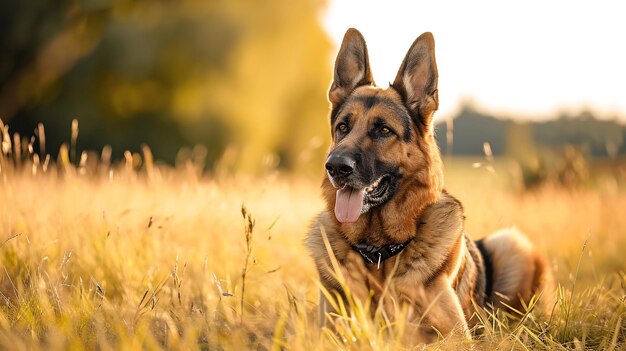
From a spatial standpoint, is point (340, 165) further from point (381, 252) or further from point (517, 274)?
point (517, 274)

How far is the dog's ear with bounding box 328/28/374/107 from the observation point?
4.65 m

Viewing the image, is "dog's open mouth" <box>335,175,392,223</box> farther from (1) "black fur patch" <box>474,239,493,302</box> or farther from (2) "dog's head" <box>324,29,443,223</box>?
(1) "black fur patch" <box>474,239,493,302</box>

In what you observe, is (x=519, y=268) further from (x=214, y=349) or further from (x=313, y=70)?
(x=313, y=70)

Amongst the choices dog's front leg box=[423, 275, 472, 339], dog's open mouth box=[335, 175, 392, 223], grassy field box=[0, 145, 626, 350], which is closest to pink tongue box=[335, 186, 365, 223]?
dog's open mouth box=[335, 175, 392, 223]

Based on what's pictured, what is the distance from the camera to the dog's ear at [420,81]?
4.34m

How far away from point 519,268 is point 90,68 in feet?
41.5

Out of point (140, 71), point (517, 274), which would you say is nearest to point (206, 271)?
point (517, 274)

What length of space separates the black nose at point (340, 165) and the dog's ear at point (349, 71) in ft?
3.09

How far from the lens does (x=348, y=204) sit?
4.11m

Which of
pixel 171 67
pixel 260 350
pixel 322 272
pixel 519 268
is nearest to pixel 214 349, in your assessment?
pixel 260 350

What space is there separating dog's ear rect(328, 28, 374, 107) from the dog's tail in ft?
6.26

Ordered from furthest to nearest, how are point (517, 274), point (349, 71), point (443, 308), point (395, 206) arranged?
point (517, 274) → point (349, 71) → point (395, 206) → point (443, 308)

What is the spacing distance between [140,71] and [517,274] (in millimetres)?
11847

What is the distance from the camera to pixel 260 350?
3.27m
